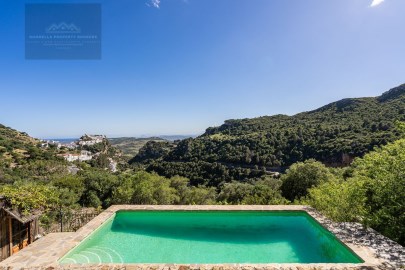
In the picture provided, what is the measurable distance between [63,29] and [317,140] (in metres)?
32.7

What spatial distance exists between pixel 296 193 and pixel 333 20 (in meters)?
9.53

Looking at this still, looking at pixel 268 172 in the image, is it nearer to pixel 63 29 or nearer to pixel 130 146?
pixel 63 29

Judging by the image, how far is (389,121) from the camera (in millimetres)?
31312

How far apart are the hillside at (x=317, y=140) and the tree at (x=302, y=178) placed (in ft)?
49.8

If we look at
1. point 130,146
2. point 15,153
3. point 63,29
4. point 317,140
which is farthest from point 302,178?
point 130,146

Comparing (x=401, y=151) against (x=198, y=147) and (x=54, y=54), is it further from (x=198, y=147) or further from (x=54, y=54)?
(x=198, y=147)

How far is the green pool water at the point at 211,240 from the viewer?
5977 mm

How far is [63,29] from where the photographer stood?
13.1 meters

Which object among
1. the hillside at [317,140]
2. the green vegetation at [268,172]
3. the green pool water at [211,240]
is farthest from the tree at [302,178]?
the hillside at [317,140]

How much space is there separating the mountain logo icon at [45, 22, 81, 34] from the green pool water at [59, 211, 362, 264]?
9772 mm

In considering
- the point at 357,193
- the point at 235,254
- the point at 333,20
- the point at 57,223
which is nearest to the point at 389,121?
the point at 333,20

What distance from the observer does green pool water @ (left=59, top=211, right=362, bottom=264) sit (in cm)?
598

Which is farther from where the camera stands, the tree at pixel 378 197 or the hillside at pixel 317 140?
the hillside at pixel 317 140

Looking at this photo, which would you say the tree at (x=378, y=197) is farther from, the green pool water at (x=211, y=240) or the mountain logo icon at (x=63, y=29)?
the mountain logo icon at (x=63, y=29)
